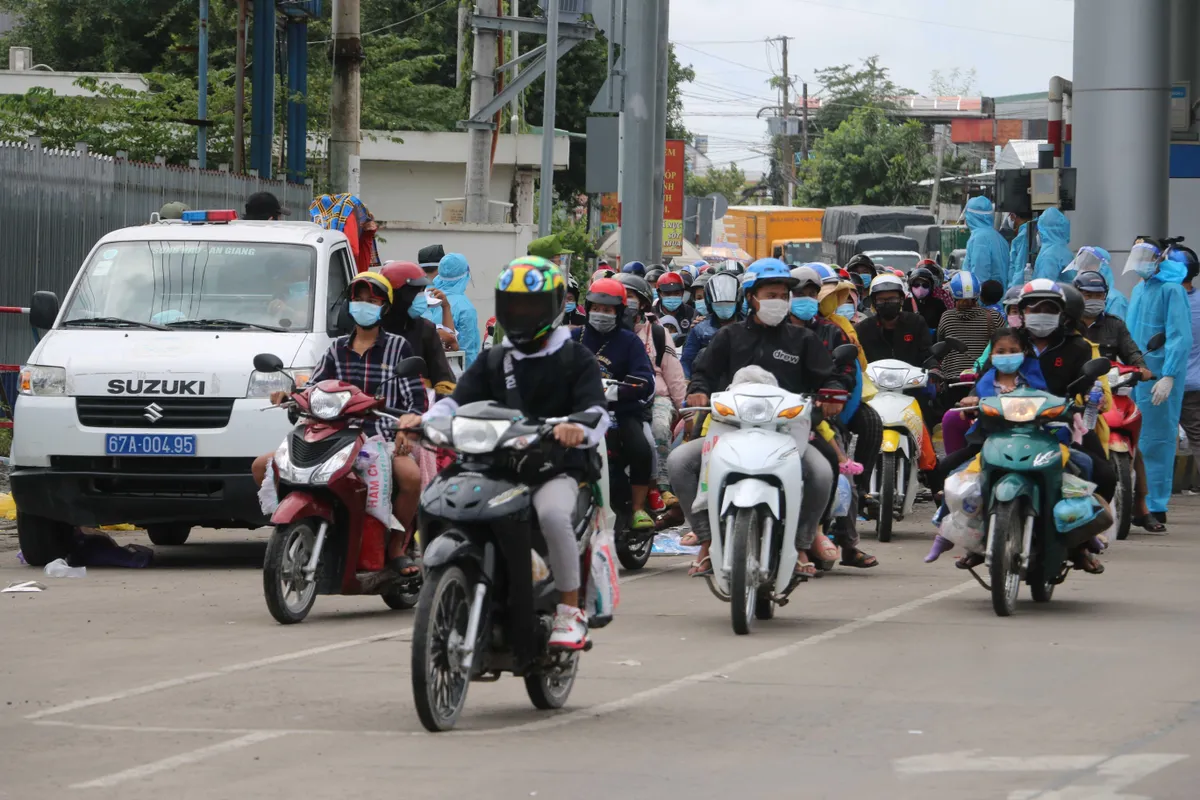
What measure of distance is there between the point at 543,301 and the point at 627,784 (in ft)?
6.63

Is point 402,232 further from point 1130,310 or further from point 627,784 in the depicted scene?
point 627,784

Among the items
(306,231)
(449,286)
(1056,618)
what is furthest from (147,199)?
(1056,618)

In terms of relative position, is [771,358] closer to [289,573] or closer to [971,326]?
[289,573]

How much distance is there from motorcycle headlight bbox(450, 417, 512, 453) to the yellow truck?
6880cm

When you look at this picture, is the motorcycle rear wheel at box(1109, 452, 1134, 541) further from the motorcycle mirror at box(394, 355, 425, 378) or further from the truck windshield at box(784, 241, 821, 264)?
the truck windshield at box(784, 241, 821, 264)

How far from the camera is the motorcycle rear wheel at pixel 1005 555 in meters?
10.3

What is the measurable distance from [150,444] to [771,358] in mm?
4019

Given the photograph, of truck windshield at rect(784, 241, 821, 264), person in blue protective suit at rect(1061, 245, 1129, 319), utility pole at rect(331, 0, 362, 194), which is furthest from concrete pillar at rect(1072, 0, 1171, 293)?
truck windshield at rect(784, 241, 821, 264)

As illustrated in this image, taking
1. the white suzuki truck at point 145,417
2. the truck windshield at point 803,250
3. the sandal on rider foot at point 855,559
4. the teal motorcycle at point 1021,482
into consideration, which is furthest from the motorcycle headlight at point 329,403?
the truck windshield at point 803,250

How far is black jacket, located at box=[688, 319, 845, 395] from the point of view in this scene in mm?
10773

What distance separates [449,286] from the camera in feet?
55.7

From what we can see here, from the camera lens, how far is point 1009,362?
11.1 metres

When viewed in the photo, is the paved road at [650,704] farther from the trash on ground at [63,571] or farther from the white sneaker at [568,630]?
the trash on ground at [63,571]

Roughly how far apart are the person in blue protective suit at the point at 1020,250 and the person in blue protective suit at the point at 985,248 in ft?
1.22
